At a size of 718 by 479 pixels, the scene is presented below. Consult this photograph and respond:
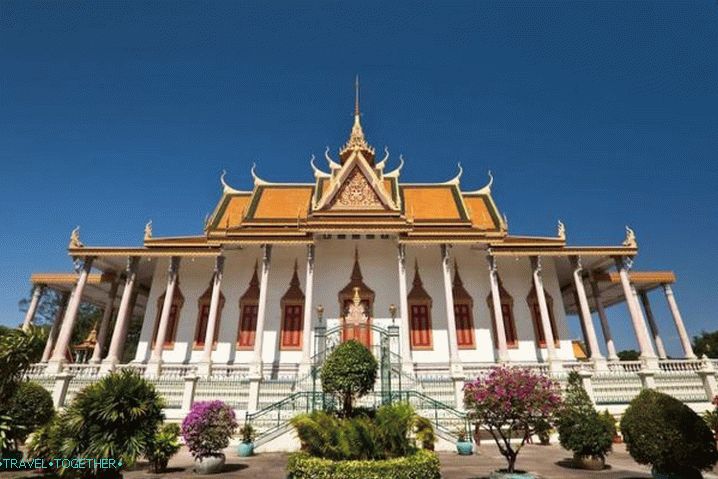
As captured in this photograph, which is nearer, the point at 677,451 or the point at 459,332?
the point at 677,451

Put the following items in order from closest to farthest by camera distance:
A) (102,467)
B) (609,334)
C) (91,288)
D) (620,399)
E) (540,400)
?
(102,467) < (540,400) < (620,399) < (609,334) < (91,288)

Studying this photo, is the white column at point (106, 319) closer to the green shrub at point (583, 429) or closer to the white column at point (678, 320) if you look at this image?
the green shrub at point (583, 429)

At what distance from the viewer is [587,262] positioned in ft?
62.5

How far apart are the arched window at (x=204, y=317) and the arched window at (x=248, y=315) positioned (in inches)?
38.5

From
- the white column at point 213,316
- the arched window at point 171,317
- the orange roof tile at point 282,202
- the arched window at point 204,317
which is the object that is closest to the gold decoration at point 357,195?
the orange roof tile at point 282,202

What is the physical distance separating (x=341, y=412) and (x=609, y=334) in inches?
676

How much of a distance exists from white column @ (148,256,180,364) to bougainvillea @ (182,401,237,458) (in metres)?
9.05

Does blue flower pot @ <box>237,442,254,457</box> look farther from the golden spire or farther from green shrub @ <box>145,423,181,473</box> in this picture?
the golden spire

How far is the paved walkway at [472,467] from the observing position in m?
7.57

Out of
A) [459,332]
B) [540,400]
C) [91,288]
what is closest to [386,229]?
[459,332]

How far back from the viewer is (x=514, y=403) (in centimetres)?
652

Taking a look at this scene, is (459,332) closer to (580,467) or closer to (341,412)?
(580,467)

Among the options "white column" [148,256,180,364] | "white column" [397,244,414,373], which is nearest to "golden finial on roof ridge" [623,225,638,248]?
"white column" [397,244,414,373]

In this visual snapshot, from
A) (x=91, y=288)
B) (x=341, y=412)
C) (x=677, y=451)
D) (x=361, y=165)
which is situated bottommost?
(x=677, y=451)
